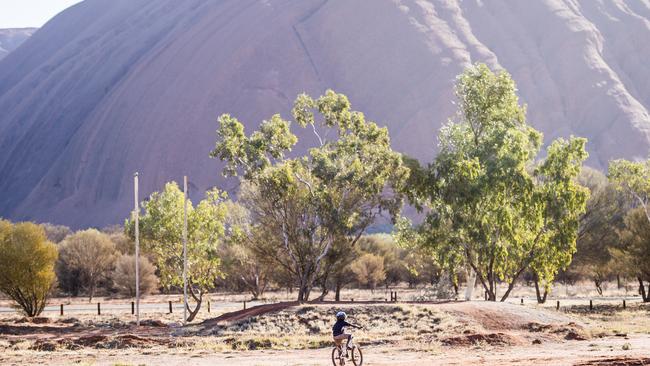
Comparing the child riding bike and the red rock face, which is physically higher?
the red rock face

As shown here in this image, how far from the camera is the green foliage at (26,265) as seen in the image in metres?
44.2

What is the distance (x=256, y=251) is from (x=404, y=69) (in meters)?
104

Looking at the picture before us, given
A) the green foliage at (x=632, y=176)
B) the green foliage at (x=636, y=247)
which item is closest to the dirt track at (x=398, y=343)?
the green foliage at (x=636, y=247)

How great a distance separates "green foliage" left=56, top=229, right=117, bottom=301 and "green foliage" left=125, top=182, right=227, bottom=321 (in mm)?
26638

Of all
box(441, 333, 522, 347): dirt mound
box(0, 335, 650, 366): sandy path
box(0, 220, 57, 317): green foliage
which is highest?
box(0, 220, 57, 317): green foliage

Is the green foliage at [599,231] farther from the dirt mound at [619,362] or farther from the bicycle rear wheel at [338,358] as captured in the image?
the bicycle rear wheel at [338,358]

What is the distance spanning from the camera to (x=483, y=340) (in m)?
26.2

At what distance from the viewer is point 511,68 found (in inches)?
5723

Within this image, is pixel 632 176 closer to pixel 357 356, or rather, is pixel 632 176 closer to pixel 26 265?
Answer: pixel 357 356

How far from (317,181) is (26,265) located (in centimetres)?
1758

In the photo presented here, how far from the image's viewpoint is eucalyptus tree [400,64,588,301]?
1475 inches

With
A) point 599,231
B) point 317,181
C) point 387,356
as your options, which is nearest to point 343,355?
point 387,356

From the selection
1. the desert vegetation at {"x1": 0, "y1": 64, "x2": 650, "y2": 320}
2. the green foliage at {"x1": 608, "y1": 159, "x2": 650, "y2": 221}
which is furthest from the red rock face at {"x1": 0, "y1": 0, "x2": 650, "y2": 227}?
the desert vegetation at {"x1": 0, "y1": 64, "x2": 650, "y2": 320}

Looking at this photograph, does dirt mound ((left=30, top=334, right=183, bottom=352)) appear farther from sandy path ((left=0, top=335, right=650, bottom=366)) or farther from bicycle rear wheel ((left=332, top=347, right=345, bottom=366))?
bicycle rear wheel ((left=332, top=347, right=345, bottom=366))
